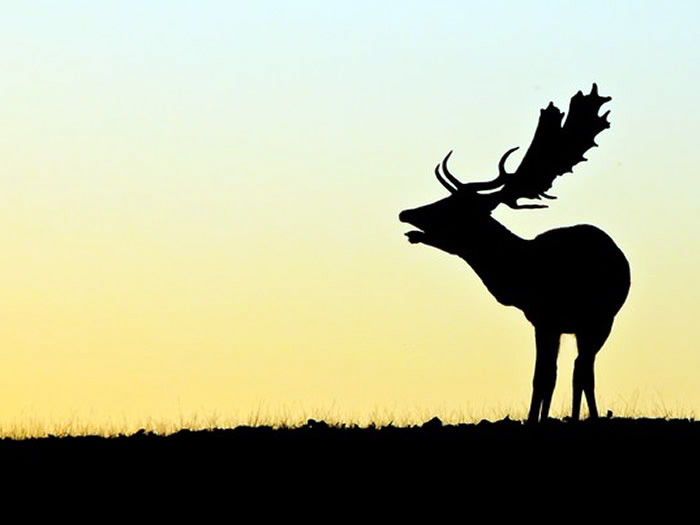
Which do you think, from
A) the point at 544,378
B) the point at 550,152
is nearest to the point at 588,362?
the point at 544,378

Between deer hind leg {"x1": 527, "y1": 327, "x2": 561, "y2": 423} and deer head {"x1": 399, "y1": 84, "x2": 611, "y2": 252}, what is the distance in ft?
5.64

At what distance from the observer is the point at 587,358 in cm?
1938

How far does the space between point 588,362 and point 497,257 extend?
168 cm

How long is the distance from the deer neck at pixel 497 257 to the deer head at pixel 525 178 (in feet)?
0.46

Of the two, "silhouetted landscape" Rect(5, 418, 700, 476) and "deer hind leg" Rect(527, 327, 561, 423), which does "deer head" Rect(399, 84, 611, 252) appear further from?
"silhouetted landscape" Rect(5, 418, 700, 476)

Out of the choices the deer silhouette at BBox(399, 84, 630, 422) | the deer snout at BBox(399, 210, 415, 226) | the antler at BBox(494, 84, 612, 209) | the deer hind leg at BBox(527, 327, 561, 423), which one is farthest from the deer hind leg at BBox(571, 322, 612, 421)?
the deer snout at BBox(399, 210, 415, 226)

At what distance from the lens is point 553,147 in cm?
2000

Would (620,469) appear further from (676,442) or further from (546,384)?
(546,384)

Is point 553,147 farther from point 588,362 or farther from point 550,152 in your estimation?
point 588,362

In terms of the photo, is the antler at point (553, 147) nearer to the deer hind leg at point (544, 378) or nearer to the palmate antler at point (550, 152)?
the palmate antler at point (550, 152)

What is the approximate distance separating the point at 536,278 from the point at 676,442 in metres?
4.35

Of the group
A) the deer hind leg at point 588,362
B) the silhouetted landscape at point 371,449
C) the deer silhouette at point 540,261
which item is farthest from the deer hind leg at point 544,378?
the silhouetted landscape at point 371,449

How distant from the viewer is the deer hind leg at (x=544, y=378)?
18.7 metres

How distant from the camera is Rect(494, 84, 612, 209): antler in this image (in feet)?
64.4
